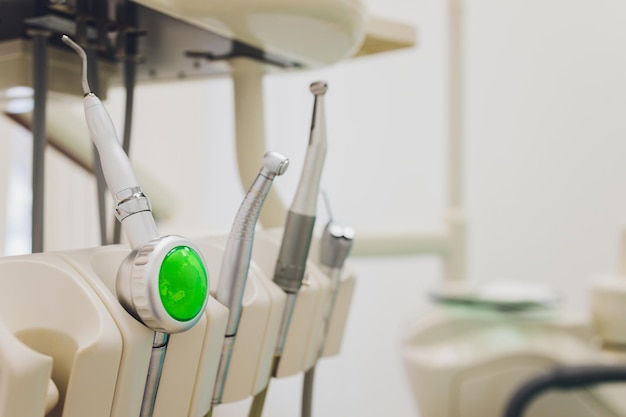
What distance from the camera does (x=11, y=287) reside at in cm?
18

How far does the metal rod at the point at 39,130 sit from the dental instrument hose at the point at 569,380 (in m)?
0.44

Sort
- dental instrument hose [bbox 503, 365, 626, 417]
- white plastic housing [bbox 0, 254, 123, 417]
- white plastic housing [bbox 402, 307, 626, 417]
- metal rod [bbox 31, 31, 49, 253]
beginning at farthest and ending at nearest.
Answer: white plastic housing [bbox 402, 307, 626, 417] → dental instrument hose [bbox 503, 365, 626, 417] → metal rod [bbox 31, 31, 49, 253] → white plastic housing [bbox 0, 254, 123, 417]

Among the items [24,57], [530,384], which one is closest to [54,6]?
[24,57]

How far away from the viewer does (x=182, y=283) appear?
0.19 m

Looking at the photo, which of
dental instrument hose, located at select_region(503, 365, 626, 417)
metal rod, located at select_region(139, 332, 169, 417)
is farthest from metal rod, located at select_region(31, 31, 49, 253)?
dental instrument hose, located at select_region(503, 365, 626, 417)

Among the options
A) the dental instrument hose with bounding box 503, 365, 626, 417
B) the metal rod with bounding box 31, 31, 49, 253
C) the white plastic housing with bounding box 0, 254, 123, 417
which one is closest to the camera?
the white plastic housing with bounding box 0, 254, 123, 417

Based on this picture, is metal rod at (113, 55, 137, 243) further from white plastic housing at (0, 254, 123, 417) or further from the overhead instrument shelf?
white plastic housing at (0, 254, 123, 417)

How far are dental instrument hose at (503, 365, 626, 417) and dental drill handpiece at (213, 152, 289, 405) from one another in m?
0.39

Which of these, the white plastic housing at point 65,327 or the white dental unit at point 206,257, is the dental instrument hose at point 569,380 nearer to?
the white dental unit at point 206,257

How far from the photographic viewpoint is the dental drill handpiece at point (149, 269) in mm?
186

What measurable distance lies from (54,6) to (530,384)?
0.49 m

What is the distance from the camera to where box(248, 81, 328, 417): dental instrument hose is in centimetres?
28

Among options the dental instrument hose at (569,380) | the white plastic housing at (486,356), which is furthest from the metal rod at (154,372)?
the white plastic housing at (486,356)

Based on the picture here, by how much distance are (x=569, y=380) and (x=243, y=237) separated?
41 cm
